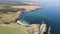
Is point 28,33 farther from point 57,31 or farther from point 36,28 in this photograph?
point 57,31

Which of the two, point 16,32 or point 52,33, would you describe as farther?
point 52,33

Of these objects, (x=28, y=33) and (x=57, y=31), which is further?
(x=57, y=31)

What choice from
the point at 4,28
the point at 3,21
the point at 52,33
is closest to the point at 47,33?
the point at 52,33

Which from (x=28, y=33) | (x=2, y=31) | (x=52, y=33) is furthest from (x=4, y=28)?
(x=52, y=33)

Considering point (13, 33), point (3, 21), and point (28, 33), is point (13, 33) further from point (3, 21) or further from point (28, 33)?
point (3, 21)

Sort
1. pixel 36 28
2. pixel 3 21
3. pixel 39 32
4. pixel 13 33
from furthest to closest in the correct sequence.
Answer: pixel 3 21
pixel 36 28
pixel 39 32
pixel 13 33

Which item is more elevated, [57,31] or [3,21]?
[3,21]

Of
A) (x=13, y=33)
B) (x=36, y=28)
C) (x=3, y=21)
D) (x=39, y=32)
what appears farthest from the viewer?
(x=3, y=21)
